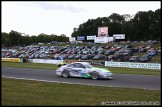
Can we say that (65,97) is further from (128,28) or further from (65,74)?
(128,28)

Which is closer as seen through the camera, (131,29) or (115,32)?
(131,29)

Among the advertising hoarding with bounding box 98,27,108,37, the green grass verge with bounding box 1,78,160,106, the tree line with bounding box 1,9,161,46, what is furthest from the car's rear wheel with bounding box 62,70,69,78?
the tree line with bounding box 1,9,161,46

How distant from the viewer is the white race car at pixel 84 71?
2002cm

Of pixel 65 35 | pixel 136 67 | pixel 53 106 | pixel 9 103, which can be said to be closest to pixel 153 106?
pixel 53 106

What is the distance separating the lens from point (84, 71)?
2047cm

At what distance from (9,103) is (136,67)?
2957cm

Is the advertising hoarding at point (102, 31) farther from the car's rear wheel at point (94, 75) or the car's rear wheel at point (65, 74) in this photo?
the car's rear wheel at point (94, 75)

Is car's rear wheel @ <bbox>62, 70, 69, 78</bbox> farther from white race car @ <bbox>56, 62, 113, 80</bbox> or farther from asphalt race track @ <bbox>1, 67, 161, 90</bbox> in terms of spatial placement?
asphalt race track @ <bbox>1, 67, 161, 90</bbox>

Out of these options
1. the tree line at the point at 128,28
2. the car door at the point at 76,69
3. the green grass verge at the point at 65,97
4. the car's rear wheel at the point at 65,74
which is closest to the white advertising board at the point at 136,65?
the car door at the point at 76,69

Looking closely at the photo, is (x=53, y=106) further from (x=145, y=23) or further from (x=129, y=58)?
(x=145, y=23)

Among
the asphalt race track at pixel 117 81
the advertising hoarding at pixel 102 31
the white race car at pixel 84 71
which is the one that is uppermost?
the advertising hoarding at pixel 102 31

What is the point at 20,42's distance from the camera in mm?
131500

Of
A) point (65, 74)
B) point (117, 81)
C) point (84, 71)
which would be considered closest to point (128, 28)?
point (65, 74)

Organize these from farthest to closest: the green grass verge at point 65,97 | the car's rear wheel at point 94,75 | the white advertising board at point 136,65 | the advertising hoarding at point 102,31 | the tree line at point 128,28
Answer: the tree line at point 128,28 → the advertising hoarding at point 102,31 → the white advertising board at point 136,65 → the car's rear wheel at point 94,75 → the green grass verge at point 65,97
